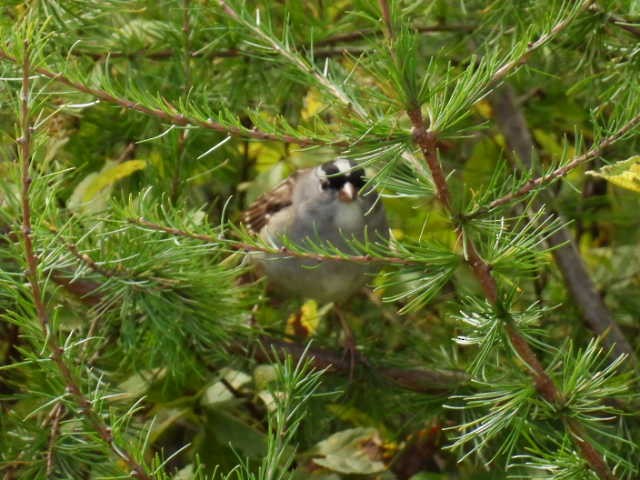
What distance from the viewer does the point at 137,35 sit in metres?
2.11

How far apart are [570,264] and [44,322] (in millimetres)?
1435

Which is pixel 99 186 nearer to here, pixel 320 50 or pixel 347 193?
pixel 320 50

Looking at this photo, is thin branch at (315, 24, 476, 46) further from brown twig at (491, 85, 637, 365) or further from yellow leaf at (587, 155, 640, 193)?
yellow leaf at (587, 155, 640, 193)

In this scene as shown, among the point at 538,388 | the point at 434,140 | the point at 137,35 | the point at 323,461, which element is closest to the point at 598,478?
the point at 538,388

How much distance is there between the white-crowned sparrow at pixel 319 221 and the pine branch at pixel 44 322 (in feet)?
3.81

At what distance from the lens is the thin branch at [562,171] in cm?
125

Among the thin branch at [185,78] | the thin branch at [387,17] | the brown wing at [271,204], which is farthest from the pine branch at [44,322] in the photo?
the brown wing at [271,204]

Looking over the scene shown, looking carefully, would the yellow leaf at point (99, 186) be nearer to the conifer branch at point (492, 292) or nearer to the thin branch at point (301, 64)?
the thin branch at point (301, 64)

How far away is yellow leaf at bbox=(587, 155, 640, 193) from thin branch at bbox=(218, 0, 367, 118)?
11.8 inches

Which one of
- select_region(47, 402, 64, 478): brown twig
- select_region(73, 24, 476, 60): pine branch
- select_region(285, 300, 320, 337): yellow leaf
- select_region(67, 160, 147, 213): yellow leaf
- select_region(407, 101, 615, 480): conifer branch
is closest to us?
select_region(407, 101, 615, 480): conifer branch

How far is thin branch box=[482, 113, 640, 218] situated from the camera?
4.09 feet

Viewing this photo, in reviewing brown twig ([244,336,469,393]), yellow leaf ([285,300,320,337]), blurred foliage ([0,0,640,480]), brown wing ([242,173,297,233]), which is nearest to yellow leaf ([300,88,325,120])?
blurred foliage ([0,0,640,480])

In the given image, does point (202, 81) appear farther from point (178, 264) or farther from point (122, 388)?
point (122, 388)

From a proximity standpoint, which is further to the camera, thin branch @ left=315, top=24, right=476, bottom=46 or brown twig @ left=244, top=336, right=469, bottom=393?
thin branch @ left=315, top=24, right=476, bottom=46
